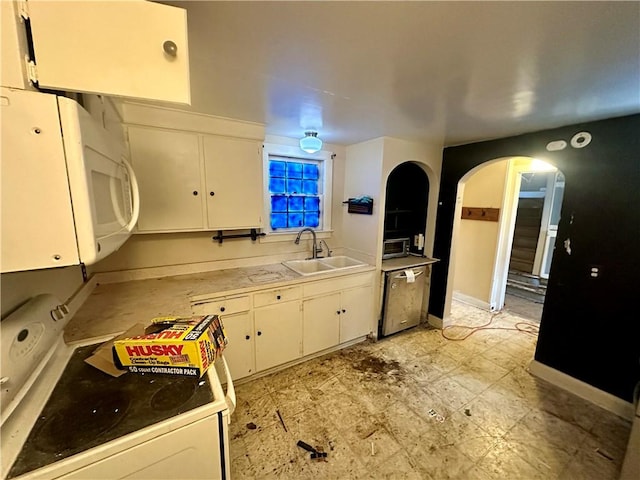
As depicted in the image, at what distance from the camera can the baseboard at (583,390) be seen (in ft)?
6.57

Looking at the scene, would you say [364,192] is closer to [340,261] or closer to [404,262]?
[340,261]

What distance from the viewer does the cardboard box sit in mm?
979

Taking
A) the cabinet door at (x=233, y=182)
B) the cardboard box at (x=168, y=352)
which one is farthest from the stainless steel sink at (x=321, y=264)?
the cardboard box at (x=168, y=352)

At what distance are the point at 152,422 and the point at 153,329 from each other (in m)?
0.39

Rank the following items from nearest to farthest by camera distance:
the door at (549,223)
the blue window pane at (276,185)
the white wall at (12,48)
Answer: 1. the white wall at (12,48)
2. the blue window pane at (276,185)
3. the door at (549,223)

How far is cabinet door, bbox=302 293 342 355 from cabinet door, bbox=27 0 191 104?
200cm

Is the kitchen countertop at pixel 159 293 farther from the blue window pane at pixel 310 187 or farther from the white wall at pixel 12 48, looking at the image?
the white wall at pixel 12 48

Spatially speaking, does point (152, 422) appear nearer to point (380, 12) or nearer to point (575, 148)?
point (380, 12)

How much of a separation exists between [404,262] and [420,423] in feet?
5.54

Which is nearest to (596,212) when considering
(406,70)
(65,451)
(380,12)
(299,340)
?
(406,70)

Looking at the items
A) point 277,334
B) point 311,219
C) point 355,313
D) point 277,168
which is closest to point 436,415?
point 355,313

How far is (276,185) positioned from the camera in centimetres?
288

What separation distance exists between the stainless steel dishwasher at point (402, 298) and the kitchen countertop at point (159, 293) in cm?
37

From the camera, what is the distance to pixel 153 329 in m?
1.09
